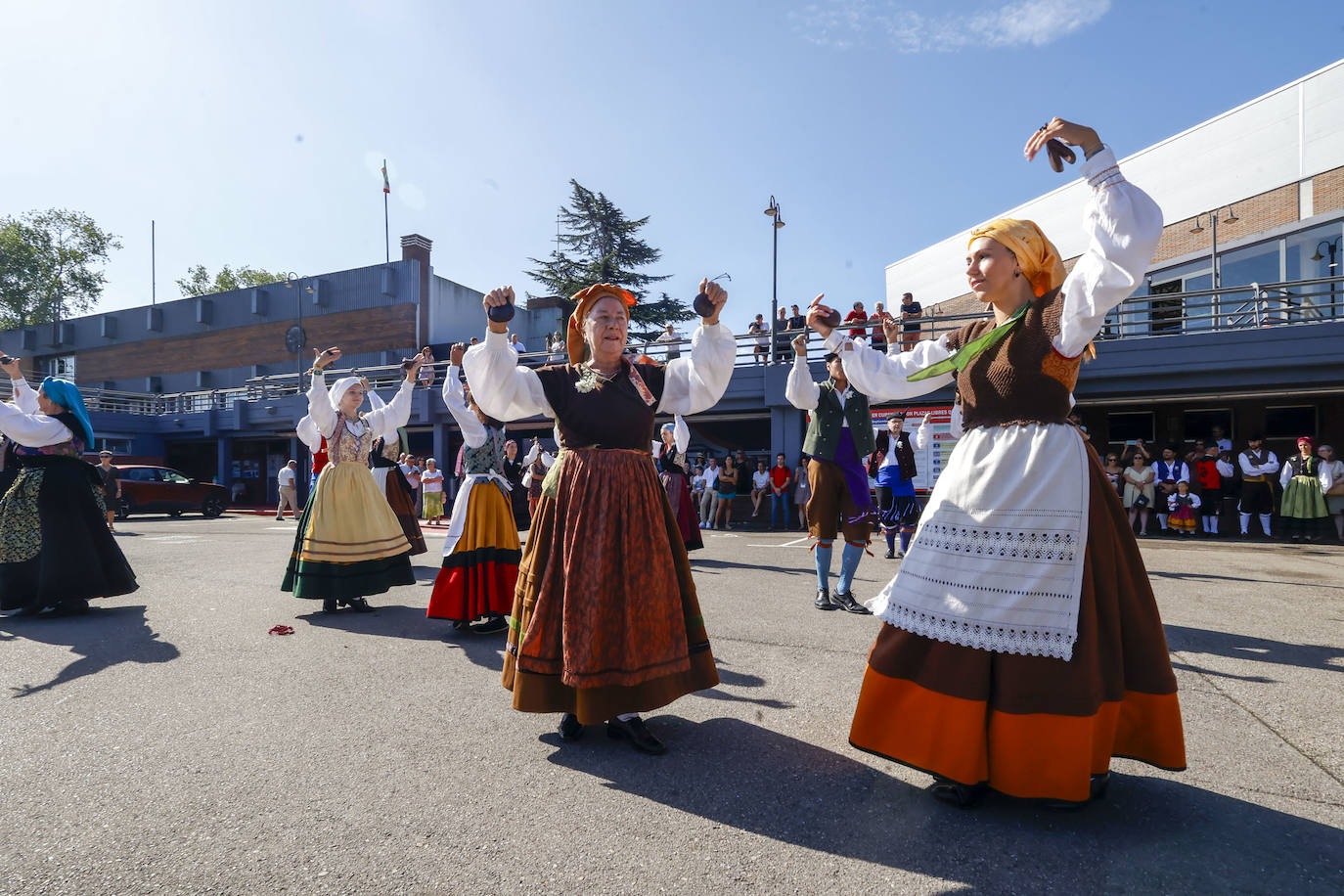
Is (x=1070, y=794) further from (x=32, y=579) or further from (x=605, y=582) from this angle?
(x=32, y=579)

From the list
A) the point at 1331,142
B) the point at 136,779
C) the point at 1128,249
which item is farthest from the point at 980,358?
the point at 1331,142

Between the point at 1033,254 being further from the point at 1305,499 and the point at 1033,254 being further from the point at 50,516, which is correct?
the point at 1305,499

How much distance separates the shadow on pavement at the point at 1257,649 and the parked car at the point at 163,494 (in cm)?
2189

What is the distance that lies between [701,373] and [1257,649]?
13.2ft

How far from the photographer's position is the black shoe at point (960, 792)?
227 centimetres

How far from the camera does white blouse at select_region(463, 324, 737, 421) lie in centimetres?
287

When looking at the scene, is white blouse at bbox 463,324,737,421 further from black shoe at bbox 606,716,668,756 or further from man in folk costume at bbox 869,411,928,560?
man in folk costume at bbox 869,411,928,560

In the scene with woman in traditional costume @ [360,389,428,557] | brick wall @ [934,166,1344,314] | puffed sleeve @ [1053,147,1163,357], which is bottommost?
woman in traditional costume @ [360,389,428,557]

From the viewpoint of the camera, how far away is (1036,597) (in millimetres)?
2193

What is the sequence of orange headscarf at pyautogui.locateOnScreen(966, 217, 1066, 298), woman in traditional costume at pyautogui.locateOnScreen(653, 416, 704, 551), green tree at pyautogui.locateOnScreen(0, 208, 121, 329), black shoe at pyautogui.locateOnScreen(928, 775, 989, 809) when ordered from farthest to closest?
green tree at pyautogui.locateOnScreen(0, 208, 121, 329), woman in traditional costume at pyautogui.locateOnScreen(653, 416, 704, 551), orange headscarf at pyautogui.locateOnScreen(966, 217, 1066, 298), black shoe at pyautogui.locateOnScreen(928, 775, 989, 809)

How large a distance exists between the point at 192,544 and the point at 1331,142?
24436 mm

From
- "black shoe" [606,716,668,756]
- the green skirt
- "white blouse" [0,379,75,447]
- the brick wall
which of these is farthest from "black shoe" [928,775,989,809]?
the brick wall

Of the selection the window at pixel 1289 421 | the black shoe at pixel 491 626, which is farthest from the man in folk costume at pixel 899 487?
the window at pixel 1289 421

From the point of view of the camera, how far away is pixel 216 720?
126 inches
